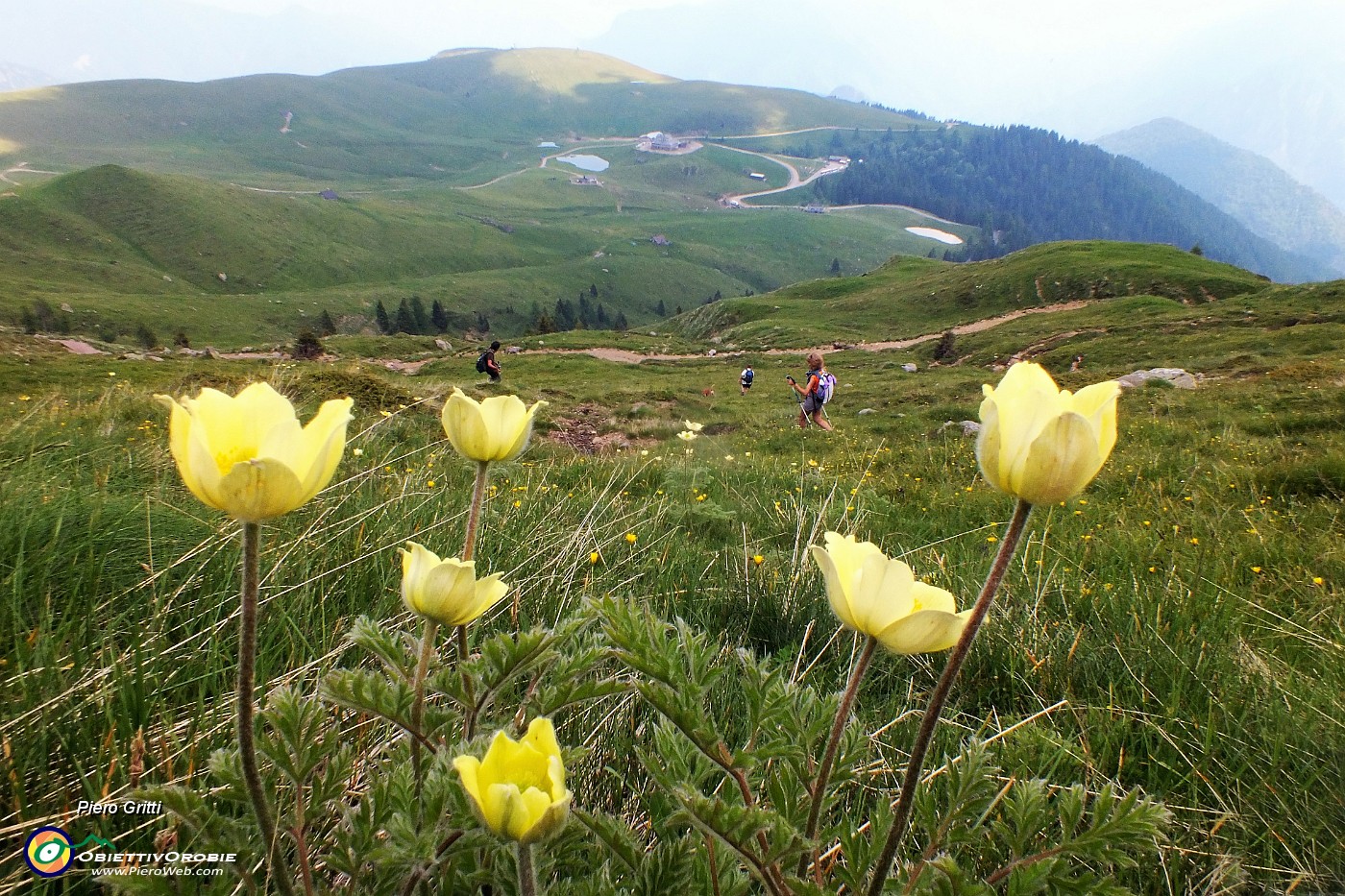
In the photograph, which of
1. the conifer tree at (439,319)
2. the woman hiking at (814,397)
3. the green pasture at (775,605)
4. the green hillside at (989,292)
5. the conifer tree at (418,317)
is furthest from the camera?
the conifer tree at (439,319)

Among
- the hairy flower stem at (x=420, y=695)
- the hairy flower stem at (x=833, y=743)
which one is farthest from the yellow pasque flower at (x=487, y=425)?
the hairy flower stem at (x=833, y=743)

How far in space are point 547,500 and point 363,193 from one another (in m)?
213

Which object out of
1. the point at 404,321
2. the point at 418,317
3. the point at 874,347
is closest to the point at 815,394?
the point at 874,347

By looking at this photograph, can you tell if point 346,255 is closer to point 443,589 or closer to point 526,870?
point 443,589

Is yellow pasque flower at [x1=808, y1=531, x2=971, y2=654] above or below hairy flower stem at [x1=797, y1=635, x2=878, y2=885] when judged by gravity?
above

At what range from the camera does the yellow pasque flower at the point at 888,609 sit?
1104 millimetres

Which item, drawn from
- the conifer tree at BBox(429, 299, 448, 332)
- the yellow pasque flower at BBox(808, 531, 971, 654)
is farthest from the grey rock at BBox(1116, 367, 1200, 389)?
the conifer tree at BBox(429, 299, 448, 332)

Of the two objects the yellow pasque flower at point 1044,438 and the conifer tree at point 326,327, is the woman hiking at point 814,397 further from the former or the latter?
the conifer tree at point 326,327

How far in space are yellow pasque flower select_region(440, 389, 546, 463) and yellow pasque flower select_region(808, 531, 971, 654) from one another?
0.84m

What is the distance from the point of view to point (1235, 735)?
198cm

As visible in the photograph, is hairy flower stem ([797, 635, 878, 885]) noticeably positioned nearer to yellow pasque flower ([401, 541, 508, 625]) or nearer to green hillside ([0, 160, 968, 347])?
yellow pasque flower ([401, 541, 508, 625])

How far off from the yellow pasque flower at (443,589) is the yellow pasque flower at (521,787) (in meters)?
0.38

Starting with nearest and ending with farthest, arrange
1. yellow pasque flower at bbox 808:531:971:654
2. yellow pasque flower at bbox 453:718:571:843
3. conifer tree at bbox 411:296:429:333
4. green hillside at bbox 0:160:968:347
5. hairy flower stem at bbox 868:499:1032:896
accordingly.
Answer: yellow pasque flower at bbox 453:718:571:843, hairy flower stem at bbox 868:499:1032:896, yellow pasque flower at bbox 808:531:971:654, green hillside at bbox 0:160:968:347, conifer tree at bbox 411:296:429:333

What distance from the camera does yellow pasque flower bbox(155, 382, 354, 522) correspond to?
3.39ft
